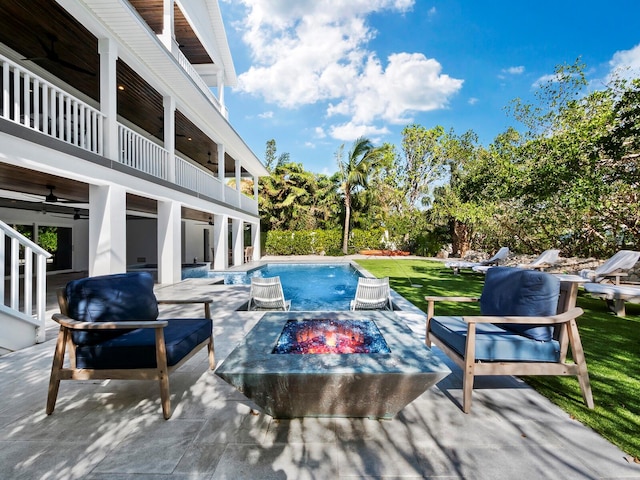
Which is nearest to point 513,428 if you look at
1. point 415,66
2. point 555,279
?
point 555,279

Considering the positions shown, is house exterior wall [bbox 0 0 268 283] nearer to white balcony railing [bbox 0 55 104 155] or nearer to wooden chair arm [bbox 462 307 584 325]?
white balcony railing [bbox 0 55 104 155]

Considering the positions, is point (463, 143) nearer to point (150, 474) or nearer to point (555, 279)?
point (555, 279)

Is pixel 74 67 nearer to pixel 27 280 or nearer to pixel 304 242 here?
pixel 27 280

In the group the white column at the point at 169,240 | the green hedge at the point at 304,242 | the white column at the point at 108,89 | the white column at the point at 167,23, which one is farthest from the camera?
the green hedge at the point at 304,242

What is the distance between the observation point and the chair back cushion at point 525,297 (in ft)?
9.20

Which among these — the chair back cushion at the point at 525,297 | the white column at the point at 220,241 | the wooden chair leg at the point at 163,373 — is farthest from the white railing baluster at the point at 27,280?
the white column at the point at 220,241

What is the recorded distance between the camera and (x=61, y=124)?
5113mm

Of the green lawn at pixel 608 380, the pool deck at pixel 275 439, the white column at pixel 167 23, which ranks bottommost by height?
the pool deck at pixel 275 439

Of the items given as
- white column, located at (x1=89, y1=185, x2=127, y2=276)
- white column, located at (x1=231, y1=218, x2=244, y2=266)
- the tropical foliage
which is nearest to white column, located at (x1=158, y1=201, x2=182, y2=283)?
white column, located at (x1=89, y1=185, x2=127, y2=276)

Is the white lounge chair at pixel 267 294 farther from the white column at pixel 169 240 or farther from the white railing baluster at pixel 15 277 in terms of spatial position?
the white column at pixel 169 240

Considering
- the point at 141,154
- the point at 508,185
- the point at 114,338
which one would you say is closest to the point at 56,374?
the point at 114,338

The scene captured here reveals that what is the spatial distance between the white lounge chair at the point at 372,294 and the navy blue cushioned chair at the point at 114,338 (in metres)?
3.31

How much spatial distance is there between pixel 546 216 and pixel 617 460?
10.3 m

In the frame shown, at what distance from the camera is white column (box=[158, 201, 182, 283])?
28.6ft
